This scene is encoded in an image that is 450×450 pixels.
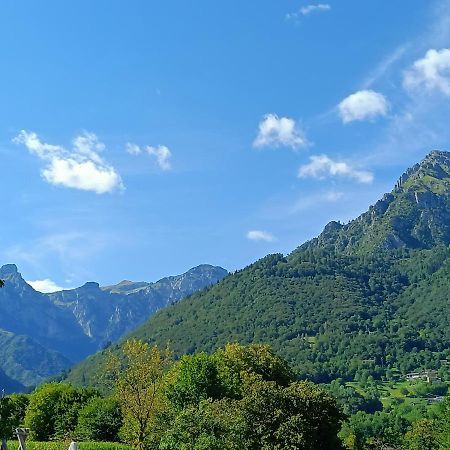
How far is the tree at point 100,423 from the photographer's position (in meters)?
69.4

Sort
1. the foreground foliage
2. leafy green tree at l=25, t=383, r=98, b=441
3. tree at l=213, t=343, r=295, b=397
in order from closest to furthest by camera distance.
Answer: the foreground foliage
tree at l=213, t=343, r=295, b=397
leafy green tree at l=25, t=383, r=98, b=441

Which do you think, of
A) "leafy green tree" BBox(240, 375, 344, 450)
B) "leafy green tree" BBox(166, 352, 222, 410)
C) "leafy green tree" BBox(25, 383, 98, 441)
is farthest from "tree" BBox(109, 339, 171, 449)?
"leafy green tree" BBox(25, 383, 98, 441)

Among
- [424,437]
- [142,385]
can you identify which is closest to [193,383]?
[142,385]

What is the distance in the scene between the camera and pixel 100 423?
70.3m

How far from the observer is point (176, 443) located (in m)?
38.5

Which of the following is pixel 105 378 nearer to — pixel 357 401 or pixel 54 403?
pixel 54 403

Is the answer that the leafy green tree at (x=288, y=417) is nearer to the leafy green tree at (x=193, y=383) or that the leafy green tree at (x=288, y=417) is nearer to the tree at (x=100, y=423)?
the leafy green tree at (x=193, y=383)

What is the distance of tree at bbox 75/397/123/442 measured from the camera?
69.4m

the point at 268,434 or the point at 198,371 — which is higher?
the point at 198,371

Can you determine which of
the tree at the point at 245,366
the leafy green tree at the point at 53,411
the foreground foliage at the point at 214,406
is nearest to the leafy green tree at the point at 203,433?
the foreground foliage at the point at 214,406

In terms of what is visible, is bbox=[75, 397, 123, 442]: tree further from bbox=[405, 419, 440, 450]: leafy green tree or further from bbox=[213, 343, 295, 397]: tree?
bbox=[405, 419, 440, 450]: leafy green tree

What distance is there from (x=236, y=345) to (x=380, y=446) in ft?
172

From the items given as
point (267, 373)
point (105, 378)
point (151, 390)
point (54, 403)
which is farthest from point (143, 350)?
point (54, 403)

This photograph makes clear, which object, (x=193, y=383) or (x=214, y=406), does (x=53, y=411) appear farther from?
(x=214, y=406)
